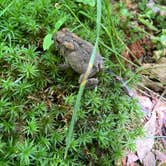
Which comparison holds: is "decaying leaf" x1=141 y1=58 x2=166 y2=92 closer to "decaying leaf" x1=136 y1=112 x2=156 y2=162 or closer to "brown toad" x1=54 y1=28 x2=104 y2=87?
"decaying leaf" x1=136 y1=112 x2=156 y2=162

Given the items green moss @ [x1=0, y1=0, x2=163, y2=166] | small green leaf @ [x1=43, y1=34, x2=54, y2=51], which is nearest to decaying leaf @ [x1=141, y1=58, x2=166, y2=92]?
green moss @ [x1=0, y1=0, x2=163, y2=166]

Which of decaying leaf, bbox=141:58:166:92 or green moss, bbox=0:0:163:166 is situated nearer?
green moss, bbox=0:0:163:166

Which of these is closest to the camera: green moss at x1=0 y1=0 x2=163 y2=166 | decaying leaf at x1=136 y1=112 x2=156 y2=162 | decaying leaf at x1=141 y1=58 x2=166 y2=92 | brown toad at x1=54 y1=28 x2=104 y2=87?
green moss at x1=0 y1=0 x2=163 y2=166

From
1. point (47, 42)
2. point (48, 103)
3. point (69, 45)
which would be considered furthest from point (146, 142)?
point (47, 42)

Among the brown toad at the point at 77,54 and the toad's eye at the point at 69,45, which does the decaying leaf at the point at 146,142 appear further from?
the toad's eye at the point at 69,45

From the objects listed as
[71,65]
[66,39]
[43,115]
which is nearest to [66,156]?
[43,115]

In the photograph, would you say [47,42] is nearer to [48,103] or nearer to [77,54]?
[77,54]

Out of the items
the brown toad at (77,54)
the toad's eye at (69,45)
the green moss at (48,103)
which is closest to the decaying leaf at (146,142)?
the green moss at (48,103)

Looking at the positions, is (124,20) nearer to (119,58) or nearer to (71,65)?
(119,58)
